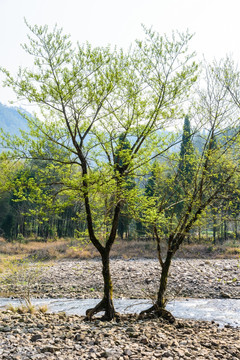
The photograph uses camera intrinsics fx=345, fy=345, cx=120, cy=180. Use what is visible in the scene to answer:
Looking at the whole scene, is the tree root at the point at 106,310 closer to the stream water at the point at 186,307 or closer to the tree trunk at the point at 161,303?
the tree trunk at the point at 161,303

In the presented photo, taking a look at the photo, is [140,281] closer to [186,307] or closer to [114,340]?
[186,307]

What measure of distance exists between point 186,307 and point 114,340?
7.27 metres

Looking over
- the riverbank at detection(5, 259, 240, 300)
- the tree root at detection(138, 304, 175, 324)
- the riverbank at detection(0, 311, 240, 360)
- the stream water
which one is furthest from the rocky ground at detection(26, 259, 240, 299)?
the riverbank at detection(0, 311, 240, 360)

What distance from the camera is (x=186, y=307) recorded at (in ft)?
46.0

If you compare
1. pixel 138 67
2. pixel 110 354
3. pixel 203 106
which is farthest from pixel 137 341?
pixel 138 67

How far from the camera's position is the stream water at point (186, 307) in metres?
12.4

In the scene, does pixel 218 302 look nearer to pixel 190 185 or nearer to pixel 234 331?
pixel 234 331

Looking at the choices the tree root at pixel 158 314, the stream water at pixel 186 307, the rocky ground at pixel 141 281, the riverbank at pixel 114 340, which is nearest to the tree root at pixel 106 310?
the riverbank at pixel 114 340

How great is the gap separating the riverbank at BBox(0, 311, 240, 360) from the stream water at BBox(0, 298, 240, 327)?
260 centimetres

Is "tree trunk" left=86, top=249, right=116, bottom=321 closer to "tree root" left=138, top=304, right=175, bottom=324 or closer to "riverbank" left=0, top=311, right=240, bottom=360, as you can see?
"riverbank" left=0, top=311, right=240, bottom=360

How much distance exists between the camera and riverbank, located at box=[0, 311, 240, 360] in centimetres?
669

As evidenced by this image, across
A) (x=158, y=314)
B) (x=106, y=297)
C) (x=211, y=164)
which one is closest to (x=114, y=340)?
(x=106, y=297)

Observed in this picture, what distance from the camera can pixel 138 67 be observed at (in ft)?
31.2

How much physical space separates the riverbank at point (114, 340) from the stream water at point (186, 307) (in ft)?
8.52
